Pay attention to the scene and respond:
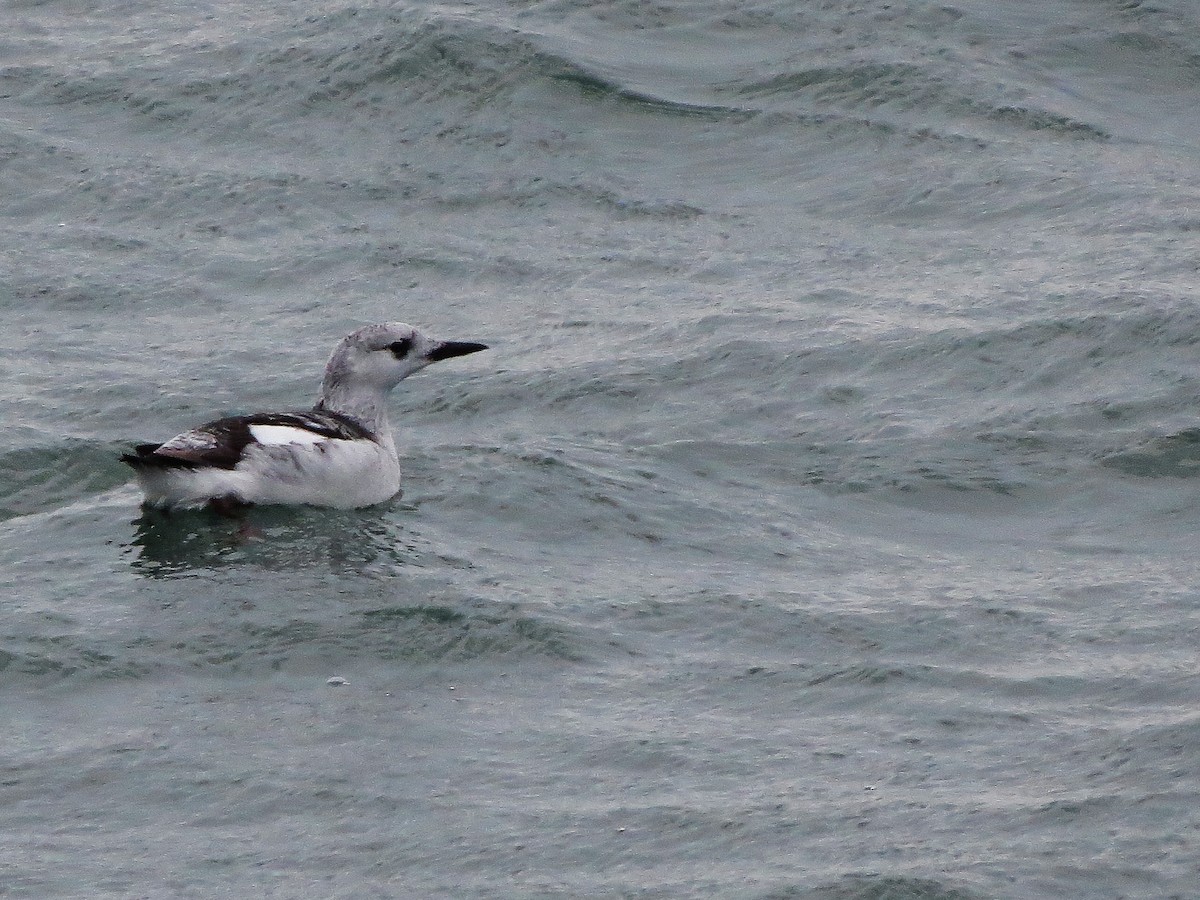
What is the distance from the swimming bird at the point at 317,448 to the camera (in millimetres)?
10094

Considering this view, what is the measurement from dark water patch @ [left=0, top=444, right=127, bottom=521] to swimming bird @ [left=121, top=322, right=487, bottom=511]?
0.48m

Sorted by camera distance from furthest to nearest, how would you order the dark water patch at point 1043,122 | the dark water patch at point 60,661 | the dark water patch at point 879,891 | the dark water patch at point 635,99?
the dark water patch at point 635,99 < the dark water patch at point 1043,122 < the dark water patch at point 60,661 < the dark water patch at point 879,891

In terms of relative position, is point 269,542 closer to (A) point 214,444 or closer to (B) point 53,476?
(A) point 214,444

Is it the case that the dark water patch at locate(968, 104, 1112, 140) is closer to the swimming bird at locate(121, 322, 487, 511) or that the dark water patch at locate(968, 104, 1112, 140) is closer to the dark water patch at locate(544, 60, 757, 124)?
the dark water patch at locate(544, 60, 757, 124)

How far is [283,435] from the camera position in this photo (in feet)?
34.2

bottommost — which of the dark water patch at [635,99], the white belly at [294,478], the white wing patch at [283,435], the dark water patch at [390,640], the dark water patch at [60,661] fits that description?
the dark water patch at [390,640]

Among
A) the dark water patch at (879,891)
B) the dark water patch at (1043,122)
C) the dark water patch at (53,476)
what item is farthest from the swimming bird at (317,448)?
the dark water patch at (1043,122)

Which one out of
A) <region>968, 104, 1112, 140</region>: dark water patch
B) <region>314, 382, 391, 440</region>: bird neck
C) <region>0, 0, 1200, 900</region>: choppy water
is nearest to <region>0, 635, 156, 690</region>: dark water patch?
<region>0, 0, 1200, 900</region>: choppy water

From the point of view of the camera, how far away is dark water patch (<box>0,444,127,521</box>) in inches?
413

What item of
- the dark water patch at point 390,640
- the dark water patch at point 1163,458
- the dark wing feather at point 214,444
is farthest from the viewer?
the dark water patch at point 1163,458

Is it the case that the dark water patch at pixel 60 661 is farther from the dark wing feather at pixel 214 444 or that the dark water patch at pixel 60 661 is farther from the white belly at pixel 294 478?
the white belly at pixel 294 478

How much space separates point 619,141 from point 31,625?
24.3 feet

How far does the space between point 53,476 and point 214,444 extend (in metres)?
1.17

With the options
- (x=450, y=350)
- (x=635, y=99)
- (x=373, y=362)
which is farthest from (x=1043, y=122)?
(x=373, y=362)
